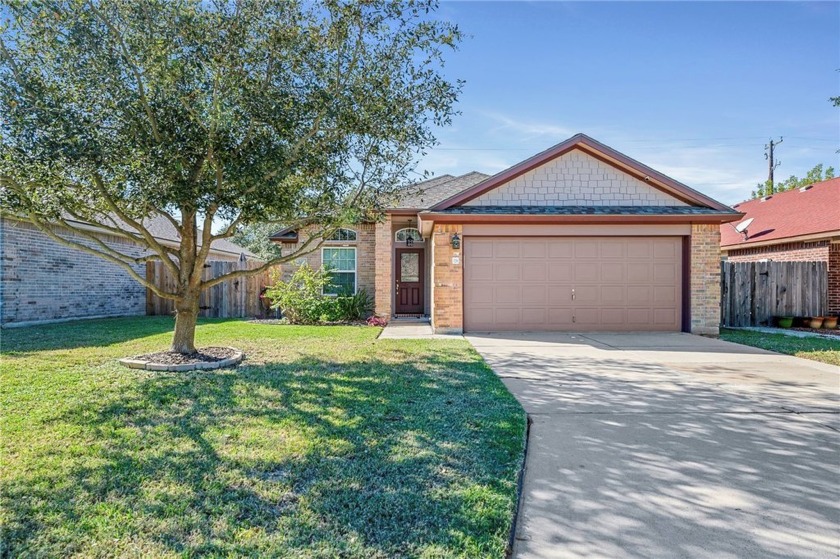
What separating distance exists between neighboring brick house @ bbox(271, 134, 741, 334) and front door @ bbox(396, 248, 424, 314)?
11.7ft

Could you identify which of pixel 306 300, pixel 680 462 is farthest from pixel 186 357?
pixel 680 462

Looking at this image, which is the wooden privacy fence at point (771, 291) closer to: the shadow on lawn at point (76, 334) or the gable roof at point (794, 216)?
the gable roof at point (794, 216)

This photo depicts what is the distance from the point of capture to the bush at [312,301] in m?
13.1

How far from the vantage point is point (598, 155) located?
11000mm

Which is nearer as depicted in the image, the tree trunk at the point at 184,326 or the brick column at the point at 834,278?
the tree trunk at the point at 184,326

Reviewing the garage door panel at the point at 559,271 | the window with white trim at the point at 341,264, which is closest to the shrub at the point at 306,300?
the window with white trim at the point at 341,264

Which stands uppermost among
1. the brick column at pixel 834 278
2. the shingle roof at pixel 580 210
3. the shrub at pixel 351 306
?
the shingle roof at pixel 580 210

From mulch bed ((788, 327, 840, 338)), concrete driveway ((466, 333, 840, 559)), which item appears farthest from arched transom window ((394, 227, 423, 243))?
mulch bed ((788, 327, 840, 338))

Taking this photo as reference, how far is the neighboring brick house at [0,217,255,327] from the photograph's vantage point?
11.2 meters

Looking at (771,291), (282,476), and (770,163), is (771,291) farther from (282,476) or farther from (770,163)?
(770,163)

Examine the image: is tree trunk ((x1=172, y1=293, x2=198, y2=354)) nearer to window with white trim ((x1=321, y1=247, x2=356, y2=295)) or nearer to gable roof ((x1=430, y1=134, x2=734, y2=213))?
gable roof ((x1=430, y1=134, x2=734, y2=213))

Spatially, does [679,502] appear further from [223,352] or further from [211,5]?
[211,5]

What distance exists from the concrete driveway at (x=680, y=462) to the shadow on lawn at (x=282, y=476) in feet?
1.25

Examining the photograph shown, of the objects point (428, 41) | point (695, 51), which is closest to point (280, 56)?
point (428, 41)
